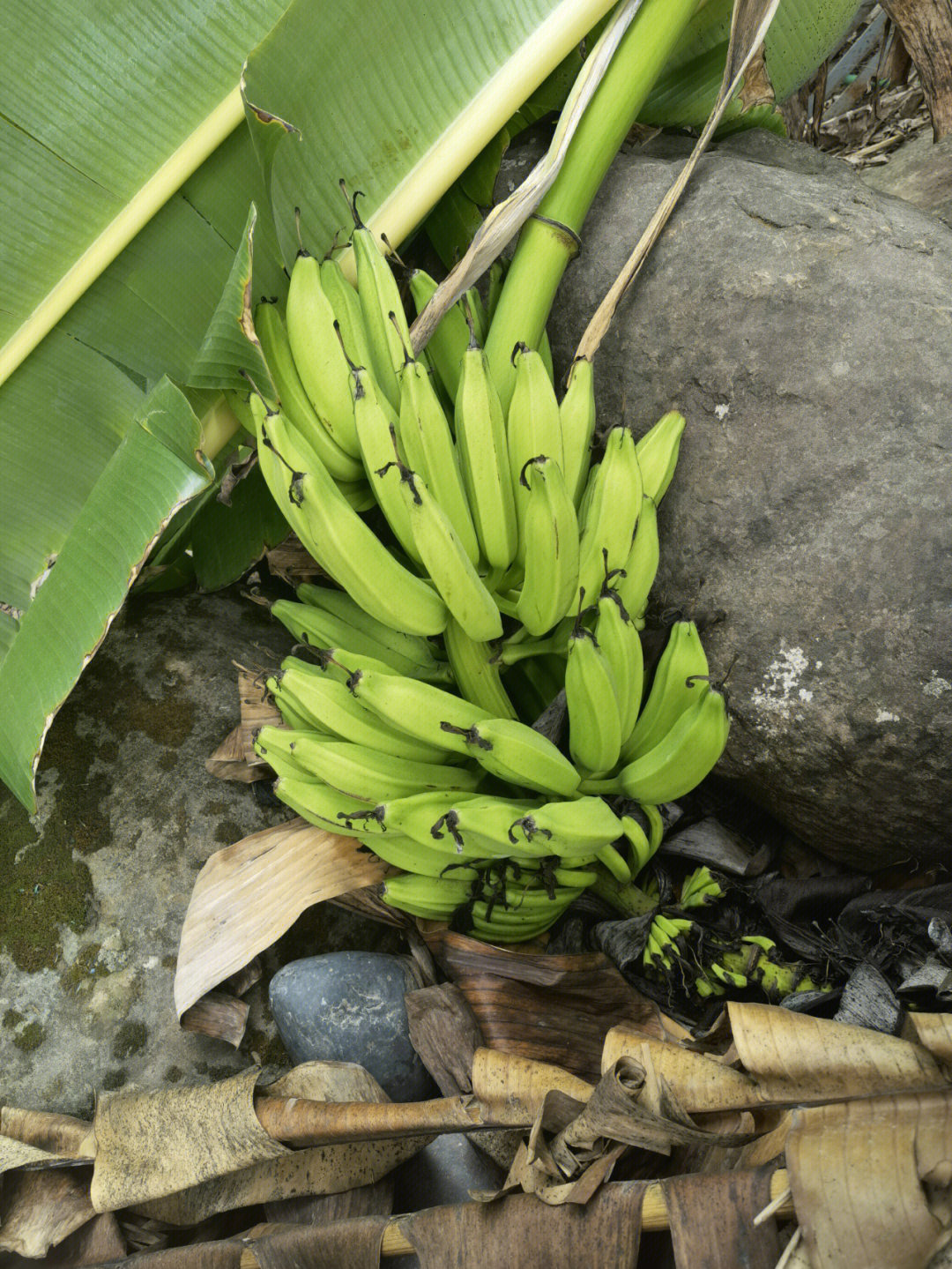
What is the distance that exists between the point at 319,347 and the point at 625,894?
806 millimetres

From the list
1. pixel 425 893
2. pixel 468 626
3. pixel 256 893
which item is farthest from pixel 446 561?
pixel 256 893

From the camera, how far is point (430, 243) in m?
1.49

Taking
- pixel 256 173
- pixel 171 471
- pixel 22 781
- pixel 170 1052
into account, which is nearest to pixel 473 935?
pixel 170 1052

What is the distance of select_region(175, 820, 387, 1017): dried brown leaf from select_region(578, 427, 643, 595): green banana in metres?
0.50

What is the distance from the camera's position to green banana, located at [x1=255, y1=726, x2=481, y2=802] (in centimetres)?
101

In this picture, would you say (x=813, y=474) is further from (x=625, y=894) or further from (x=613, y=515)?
(x=625, y=894)

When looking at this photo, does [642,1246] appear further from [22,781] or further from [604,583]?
[22,781]

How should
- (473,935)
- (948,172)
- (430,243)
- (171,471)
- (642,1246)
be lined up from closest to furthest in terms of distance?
(642,1246) → (171,471) → (473,935) → (430,243) → (948,172)

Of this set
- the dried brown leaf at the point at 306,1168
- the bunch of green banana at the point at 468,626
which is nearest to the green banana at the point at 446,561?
the bunch of green banana at the point at 468,626

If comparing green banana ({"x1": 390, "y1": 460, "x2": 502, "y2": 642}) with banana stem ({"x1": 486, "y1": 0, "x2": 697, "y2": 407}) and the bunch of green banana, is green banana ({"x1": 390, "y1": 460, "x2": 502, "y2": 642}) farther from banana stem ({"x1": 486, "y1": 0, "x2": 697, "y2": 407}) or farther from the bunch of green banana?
banana stem ({"x1": 486, "y1": 0, "x2": 697, "y2": 407})

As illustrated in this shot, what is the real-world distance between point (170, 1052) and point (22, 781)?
0.45 m

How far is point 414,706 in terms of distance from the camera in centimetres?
98

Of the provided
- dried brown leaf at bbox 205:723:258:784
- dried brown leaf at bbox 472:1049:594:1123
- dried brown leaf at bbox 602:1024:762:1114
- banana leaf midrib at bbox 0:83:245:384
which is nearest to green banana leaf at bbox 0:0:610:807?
banana leaf midrib at bbox 0:83:245:384

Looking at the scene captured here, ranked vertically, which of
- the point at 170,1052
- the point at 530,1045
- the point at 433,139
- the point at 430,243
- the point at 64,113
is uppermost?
the point at 64,113
